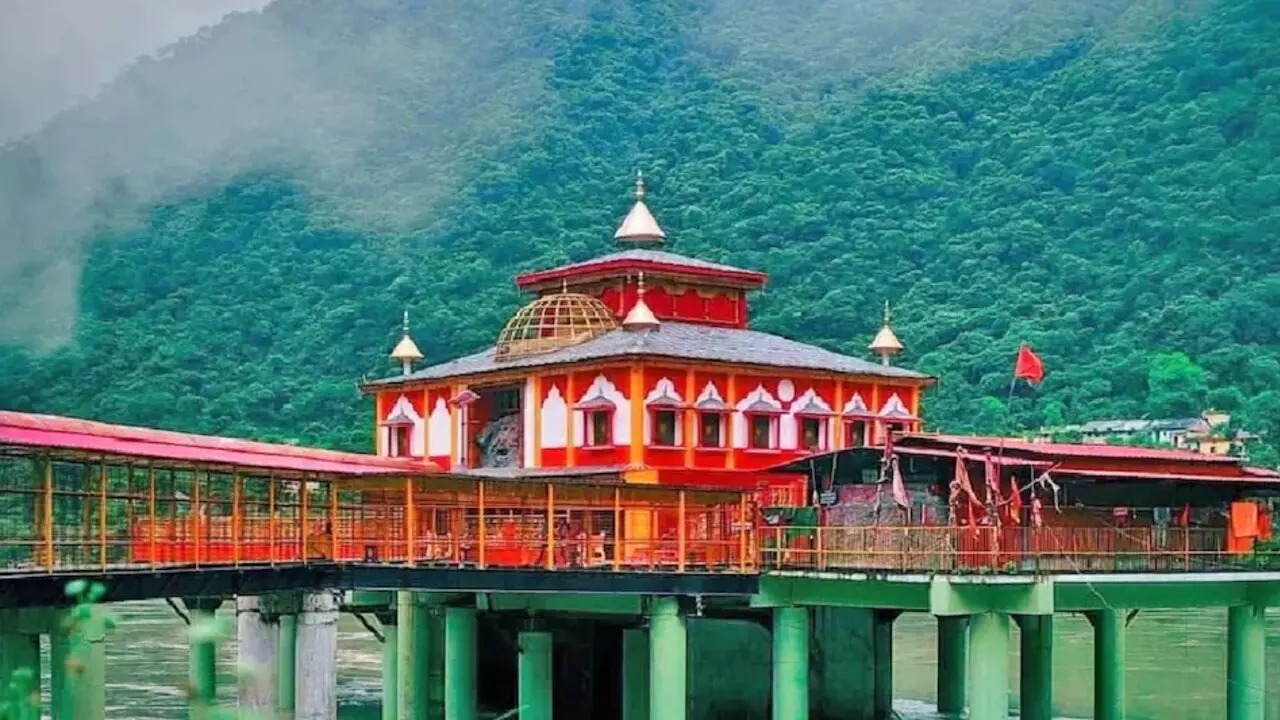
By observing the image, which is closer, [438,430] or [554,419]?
[554,419]

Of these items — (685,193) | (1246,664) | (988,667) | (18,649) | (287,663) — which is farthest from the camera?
(685,193)

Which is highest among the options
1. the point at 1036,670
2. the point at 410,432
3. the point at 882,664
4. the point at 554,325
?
the point at 554,325

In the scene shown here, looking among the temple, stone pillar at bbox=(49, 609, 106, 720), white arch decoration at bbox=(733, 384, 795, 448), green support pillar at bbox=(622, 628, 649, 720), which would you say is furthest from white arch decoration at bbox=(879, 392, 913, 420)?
Result: stone pillar at bbox=(49, 609, 106, 720)

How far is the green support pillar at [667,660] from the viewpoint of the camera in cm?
3859

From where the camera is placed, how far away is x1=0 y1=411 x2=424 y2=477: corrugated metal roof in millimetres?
27797

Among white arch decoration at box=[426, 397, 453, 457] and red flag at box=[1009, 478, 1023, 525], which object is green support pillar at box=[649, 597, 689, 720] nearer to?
red flag at box=[1009, 478, 1023, 525]

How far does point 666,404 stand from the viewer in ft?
152

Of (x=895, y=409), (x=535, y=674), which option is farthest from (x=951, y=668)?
(x=535, y=674)

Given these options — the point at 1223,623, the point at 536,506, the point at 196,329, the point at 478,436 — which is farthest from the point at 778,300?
the point at 536,506

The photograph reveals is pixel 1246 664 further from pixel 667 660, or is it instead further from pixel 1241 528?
pixel 667 660

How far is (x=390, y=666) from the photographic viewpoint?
168 feet

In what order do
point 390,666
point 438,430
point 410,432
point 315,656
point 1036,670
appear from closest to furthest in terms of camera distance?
point 315,656 < point 1036,670 < point 390,666 < point 438,430 < point 410,432

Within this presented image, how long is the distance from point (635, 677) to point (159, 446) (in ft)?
54.0

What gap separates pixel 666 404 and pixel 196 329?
3447 inches
